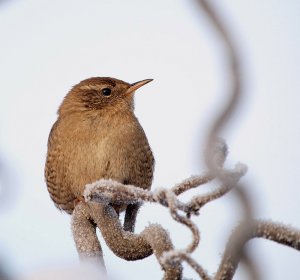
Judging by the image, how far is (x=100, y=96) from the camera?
4.35 m

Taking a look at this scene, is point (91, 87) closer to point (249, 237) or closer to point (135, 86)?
point (135, 86)

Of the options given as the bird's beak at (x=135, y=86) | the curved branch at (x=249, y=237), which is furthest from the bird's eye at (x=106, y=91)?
the curved branch at (x=249, y=237)

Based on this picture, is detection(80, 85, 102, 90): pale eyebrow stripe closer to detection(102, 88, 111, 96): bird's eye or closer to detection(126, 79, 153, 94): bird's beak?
detection(102, 88, 111, 96): bird's eye

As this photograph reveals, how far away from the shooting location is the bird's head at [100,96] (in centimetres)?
425

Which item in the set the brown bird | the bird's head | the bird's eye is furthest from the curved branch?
the bird's eye

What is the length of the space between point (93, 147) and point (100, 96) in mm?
698

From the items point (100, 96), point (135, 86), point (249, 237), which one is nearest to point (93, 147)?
point (100, 96)

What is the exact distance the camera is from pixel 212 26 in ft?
2.56

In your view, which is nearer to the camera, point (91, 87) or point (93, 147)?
point (93, 147)

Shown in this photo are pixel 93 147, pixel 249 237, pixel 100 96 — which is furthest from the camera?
pixel 100 96

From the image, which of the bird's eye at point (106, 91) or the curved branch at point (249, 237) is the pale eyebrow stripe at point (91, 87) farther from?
the curved branch at point (249, 237)

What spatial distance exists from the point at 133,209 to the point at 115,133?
1112 millimetres

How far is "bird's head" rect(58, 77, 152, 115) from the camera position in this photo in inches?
167

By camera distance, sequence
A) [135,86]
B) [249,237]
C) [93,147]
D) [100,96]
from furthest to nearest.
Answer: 1. [135,86]
2. [100,96]
3. [93,147]
4. [249,237]
